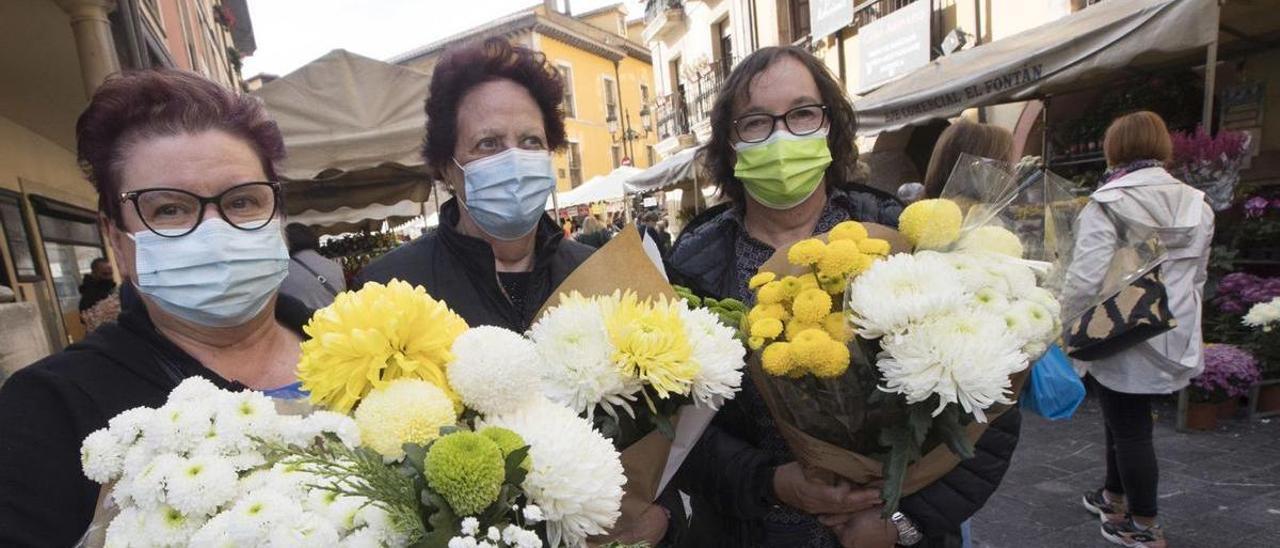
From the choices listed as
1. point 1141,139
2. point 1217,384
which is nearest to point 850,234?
point 1141,139

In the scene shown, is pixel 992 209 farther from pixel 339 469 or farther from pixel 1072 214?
pixel 339 469

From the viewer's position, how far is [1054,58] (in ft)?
15.8

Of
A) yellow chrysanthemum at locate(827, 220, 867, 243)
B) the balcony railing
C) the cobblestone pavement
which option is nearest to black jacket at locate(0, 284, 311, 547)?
yellow chrysanthemum at locate(827, 220, 867, 243)

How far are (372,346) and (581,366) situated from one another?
312 millimetres

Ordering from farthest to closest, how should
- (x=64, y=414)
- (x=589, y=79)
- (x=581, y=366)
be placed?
1. (x=589, y=79)
2. (x=64, y=414)
3. (x=581, y=366)

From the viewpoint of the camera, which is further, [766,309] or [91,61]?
[91,61]

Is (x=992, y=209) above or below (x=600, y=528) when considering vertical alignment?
above

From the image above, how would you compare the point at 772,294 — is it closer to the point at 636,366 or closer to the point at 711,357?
the point at 711,357

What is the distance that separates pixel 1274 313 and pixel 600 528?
616cm

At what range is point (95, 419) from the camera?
3.72 ft

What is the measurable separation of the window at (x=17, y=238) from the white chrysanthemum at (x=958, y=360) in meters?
7.60

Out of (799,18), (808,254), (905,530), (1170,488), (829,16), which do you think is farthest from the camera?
(799,18)

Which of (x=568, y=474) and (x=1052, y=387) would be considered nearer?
(x=568, y=474)

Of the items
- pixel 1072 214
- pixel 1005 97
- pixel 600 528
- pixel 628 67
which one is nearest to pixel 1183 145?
pixel 1005 97
